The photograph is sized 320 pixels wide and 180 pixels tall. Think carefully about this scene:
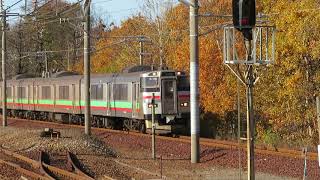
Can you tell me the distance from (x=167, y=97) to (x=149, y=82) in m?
1.05

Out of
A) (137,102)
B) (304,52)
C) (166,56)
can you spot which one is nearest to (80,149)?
(137,102)

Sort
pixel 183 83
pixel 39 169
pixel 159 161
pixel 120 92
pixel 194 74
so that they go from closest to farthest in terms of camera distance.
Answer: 1. pixel 39 169
2. pixel 194 74
3. pixel 159 161
4. pixel 183 83
5. pixel 120 92

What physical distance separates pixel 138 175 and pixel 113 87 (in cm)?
1599

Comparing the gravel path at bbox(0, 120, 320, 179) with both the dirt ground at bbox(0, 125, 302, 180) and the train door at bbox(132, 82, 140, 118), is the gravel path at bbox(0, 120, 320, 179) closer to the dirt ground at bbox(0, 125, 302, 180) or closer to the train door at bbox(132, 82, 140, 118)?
the dirt ground at bbox(0, 125, 302, 180)

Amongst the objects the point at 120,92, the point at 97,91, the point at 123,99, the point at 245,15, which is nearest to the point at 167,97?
the point at 123,99

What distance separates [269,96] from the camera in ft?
94.6

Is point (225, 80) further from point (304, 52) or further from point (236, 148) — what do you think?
point (236, 148)

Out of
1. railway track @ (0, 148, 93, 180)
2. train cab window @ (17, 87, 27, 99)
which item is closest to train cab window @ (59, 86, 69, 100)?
train cab window @ (17, 87, 27, 99)

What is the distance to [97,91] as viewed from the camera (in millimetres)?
32938

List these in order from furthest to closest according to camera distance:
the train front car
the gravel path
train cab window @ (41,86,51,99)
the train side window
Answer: train cab window @ (41,86,51,99) → the train side window → the train front car → the gravel path

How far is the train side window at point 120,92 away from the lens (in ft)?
95.9

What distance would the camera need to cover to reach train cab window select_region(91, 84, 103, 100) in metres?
32.5

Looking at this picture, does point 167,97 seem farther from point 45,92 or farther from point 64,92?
point 45,92

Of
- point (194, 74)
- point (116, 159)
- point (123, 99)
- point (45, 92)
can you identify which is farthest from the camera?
point (45, 92)
